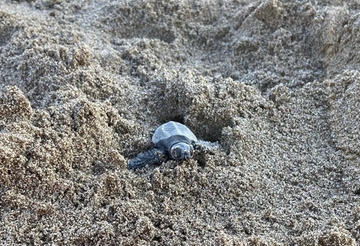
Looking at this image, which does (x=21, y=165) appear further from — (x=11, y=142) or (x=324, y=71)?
(x=324, y=71)

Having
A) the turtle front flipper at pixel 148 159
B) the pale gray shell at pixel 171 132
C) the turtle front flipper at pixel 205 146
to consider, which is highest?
the pale gray shell at pixel 171 132

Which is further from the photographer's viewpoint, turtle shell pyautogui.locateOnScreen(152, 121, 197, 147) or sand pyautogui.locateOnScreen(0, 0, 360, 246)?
turtle shell pyautogui.locateOnScreen(152, 121, 197, 147)

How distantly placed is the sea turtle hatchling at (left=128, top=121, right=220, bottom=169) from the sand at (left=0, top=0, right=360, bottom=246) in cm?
4

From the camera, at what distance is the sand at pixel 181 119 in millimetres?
1589

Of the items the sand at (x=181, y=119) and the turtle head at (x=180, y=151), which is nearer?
the sand at (x=181, y=119)

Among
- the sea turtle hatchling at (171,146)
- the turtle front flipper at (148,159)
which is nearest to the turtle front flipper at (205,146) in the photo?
the sea turtle hatchling at (171,146)

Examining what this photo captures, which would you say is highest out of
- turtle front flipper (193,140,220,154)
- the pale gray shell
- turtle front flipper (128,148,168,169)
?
the pale gray shell

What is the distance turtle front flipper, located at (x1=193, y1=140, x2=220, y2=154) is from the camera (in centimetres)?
184

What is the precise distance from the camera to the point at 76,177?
169cm

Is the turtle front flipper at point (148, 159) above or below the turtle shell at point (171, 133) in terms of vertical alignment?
below

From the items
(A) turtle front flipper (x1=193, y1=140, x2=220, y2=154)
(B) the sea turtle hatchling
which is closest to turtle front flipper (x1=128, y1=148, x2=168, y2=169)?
(B) the sea turtle hatchling

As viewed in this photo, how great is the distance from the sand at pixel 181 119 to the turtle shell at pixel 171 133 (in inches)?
2.4

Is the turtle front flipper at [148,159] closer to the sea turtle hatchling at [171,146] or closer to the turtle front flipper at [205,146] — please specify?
the sea turtle hatchling at [171,146]

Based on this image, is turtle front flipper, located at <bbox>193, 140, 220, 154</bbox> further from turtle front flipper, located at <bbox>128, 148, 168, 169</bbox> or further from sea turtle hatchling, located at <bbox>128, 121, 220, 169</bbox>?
turtle front flipper, located at <bbox>128, 148, 168, 169</bbox>
